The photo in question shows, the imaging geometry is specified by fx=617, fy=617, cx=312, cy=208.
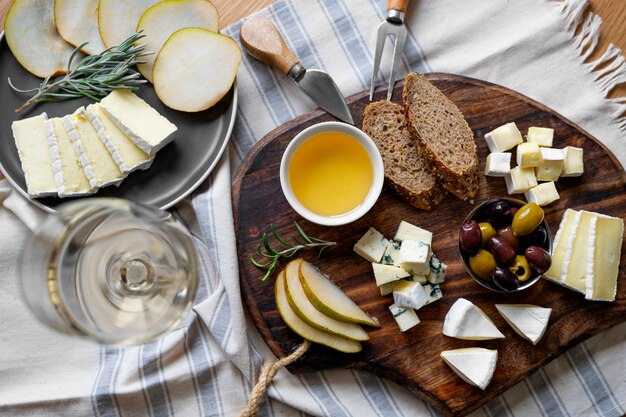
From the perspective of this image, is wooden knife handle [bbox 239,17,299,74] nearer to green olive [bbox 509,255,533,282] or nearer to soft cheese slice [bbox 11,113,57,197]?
soft cheese slice [bbox 11,113,57,197]

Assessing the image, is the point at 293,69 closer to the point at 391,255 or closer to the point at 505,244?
the point at 391,255

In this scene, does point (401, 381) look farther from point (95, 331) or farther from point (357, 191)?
point (95, 331)

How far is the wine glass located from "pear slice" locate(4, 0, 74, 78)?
0.58 metres

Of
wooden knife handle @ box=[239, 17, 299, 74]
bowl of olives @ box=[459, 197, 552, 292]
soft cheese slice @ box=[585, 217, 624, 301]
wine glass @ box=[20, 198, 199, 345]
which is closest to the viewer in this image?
wine glass @ box=[20, 198, 199, 345]

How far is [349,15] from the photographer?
2137mm

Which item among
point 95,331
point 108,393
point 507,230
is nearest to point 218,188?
point 95,331

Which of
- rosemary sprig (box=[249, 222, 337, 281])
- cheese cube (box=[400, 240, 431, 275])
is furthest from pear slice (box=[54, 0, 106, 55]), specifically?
cheese cube (box=[400, 240, 431, 275])

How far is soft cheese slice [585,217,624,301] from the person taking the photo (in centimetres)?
194

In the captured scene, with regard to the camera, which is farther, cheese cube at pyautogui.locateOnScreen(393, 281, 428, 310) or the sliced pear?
the sliced pear

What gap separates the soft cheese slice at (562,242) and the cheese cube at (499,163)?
9.8 inches

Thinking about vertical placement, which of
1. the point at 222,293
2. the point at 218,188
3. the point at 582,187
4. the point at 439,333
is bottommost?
the point at 439,333

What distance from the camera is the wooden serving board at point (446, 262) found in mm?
1966

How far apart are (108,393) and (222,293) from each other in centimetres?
49

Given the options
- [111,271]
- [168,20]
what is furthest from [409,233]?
[168,20]
